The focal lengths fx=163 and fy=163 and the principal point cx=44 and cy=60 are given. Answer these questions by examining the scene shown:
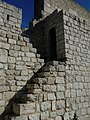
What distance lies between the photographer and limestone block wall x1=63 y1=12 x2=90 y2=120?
5414 millimetres

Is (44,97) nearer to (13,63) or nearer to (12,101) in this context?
(12,101)

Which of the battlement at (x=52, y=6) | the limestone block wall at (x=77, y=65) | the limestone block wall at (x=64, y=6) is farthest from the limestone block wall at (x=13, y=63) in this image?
the limestone block wall at (x=64, y=6)

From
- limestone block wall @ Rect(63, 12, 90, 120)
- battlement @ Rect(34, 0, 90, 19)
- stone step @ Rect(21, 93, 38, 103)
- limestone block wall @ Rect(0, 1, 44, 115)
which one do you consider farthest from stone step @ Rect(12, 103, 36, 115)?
battlement @ Rect(34, 0, 90, 19)

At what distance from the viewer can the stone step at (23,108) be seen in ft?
13.0

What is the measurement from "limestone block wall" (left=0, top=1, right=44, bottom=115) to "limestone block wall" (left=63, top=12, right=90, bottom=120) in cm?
120

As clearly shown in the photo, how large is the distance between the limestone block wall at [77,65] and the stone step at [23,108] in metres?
1.41

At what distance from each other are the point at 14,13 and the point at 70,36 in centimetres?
212

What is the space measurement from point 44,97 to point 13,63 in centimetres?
127

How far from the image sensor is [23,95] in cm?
437

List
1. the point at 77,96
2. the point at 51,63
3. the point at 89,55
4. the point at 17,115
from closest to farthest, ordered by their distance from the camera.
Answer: the point at 17,115 < the point at 51,63 < the point at 77,96 < the point at 89,55

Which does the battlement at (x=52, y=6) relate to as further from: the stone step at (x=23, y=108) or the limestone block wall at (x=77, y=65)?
the stone step at (x=23, y=108)

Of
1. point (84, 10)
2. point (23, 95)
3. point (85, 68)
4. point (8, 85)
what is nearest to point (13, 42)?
point (8, 85)

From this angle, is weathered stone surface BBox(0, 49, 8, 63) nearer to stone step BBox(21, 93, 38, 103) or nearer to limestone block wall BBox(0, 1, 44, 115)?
limestone block wall BBox(0, 1, 44, 115)

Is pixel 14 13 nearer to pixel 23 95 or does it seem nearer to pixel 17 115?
pixel 23 95
